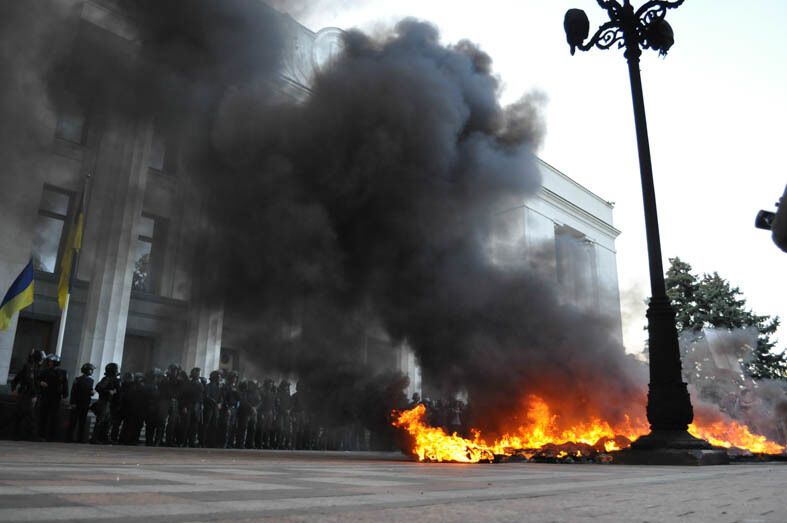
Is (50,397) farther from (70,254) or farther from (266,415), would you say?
(266,415)

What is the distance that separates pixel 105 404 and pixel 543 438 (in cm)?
833

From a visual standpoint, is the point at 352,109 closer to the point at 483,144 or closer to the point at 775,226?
the point at 483,144

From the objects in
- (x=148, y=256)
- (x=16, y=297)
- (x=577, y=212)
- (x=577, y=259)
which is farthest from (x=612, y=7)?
(x=577, y=212)

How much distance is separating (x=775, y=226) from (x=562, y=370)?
8556 mm

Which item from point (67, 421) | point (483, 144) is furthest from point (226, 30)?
point (67, 421)

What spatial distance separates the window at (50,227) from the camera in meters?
15.3

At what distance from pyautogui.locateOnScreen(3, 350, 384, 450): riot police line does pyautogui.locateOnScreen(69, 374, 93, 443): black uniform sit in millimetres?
17

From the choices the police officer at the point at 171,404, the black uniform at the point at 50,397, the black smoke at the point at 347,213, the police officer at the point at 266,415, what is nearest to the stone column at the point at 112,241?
the police officer at the point at 171,404

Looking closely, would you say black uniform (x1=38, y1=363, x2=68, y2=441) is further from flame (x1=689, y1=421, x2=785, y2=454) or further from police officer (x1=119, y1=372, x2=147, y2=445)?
flame (x1=689, y1=421, x2=785, y2=454)

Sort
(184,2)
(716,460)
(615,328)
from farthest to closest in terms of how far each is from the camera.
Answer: (615,328) → (184,2) → (716,460)

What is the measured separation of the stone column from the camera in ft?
48.0

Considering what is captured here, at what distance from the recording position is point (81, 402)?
10922mm

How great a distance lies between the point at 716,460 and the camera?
25.2ft

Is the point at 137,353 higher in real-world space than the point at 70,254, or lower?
lower
